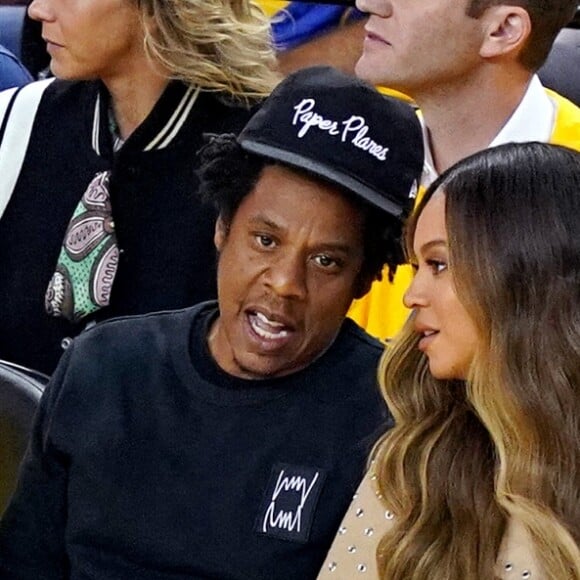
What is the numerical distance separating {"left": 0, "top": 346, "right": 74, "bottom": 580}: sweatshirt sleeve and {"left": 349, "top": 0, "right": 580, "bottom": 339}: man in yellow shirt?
2.27 ft

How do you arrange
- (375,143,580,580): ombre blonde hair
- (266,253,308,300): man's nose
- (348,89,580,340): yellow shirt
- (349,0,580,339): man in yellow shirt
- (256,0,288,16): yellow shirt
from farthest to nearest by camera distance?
1. (256,0,288,16): yellow shirt
2. (349,0,580,339): man in yellow shirt
3. (348,89,580,340): yellow shirt
4. (266,253,308,300): man's nose
5. (375,143,580,580): ombre blonde hair

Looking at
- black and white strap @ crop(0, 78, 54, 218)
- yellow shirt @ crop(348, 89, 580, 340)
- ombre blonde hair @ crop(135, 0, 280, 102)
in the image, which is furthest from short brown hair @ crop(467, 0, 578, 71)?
black and white strap @ crop(0, 78, 54, 218)

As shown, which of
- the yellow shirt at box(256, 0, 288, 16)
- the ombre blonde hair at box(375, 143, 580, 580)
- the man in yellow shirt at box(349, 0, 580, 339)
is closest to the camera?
the ombre blonde hair at box(375, 143, 580, 580)

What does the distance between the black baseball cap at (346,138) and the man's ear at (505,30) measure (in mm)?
442

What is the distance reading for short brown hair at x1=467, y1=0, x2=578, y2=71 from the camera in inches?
84.4

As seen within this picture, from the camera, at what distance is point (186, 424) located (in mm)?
1726

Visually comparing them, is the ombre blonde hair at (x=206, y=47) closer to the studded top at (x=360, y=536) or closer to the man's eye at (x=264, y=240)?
the man's eye at (x=264, y=240)

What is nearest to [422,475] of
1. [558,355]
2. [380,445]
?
[380,445]

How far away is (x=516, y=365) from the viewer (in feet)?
4.90

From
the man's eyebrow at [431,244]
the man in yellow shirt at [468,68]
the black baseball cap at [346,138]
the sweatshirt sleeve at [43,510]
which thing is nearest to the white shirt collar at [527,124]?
the man in yellow shirt at [468,68]

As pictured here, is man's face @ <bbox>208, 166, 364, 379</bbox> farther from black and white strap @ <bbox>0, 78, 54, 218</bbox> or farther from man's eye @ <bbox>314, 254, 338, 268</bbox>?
black and white strap @ <bbox>0, 78, 54, 218</bbox>

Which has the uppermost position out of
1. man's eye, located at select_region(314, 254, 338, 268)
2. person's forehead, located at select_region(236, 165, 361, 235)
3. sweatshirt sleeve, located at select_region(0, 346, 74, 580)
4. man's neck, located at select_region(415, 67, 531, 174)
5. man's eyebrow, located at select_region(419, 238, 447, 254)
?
man's eyebrow, located at select_region(419, 238, 447, 254)

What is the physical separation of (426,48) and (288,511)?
78cm

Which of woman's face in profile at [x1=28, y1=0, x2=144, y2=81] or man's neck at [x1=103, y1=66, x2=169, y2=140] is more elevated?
woman's face in profile at [x1=28, y1=0, x2=144, y2=81]
